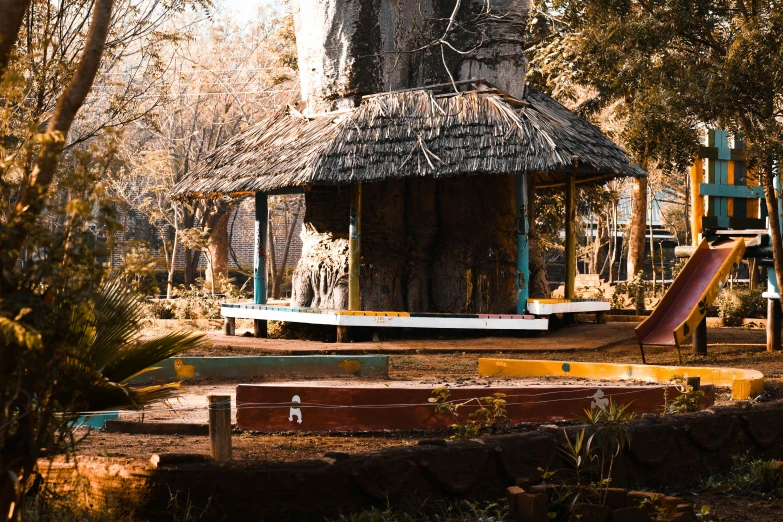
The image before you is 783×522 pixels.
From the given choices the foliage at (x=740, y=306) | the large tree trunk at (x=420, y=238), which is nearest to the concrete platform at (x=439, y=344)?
the large tree trunk at (x=420, y=238)

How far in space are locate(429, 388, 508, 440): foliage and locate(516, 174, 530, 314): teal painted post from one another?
27.2ft

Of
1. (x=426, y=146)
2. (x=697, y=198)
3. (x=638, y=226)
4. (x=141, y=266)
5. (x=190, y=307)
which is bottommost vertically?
(x=190, y=307)

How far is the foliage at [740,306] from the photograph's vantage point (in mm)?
19500

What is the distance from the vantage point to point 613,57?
12031 millimetres

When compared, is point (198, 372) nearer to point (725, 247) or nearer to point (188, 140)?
point (725, 247)

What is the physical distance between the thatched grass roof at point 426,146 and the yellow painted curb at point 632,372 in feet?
13.1

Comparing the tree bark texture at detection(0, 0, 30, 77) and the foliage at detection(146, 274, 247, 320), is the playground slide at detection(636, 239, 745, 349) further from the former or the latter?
the foliage at detection(146, 274, 247, 320)

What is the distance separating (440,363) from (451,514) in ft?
24.5

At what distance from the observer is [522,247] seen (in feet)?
51.8

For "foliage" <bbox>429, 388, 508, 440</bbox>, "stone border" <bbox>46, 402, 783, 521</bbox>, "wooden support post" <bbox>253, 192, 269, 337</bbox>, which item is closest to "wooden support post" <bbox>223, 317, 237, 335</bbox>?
"wooden support post" <bbox>253, 192, 269, 337</bbox>

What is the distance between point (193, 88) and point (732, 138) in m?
24.3

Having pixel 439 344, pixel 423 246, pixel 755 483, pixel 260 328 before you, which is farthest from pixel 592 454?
pixel 260 328

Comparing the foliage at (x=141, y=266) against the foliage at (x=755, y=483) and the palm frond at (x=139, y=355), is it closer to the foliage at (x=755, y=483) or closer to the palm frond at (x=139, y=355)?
the palm frond at (x=139, y=355)

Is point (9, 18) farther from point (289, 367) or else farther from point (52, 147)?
point (289, 367)
